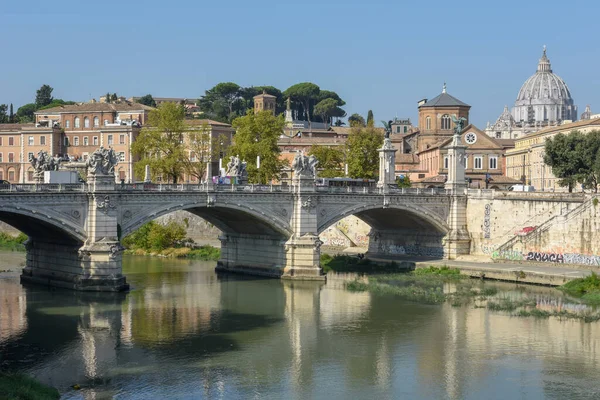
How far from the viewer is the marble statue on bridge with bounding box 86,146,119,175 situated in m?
47.4

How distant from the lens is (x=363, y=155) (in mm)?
77438

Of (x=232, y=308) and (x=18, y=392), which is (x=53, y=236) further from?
(x=18, y=392)

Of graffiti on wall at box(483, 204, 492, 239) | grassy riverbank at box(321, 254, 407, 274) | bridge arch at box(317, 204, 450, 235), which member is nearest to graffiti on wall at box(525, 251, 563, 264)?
graffiti on wall at box(483, 204, 492, 239)

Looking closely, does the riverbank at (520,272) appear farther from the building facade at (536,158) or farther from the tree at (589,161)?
the building facade at (536,158)

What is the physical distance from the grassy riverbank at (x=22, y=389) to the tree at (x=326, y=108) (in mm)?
116225

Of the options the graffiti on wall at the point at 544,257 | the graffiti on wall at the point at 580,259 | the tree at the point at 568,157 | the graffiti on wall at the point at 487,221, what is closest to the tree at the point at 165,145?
the graffiti on wall at the point at 487,221

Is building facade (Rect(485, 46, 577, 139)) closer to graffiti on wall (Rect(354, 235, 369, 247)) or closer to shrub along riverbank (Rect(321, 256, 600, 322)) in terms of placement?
graffiti on wall (Rect(354, 235, 369, 247))

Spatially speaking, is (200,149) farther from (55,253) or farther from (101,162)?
(101,162)

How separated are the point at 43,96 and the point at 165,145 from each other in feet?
208

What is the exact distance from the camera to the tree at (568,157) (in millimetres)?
70250

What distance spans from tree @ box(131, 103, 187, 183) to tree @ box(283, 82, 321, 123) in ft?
239

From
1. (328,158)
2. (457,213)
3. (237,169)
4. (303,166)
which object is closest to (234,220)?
(237,169)

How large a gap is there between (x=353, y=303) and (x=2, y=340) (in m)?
16.9

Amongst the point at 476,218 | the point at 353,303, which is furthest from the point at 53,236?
the point at 476,218
